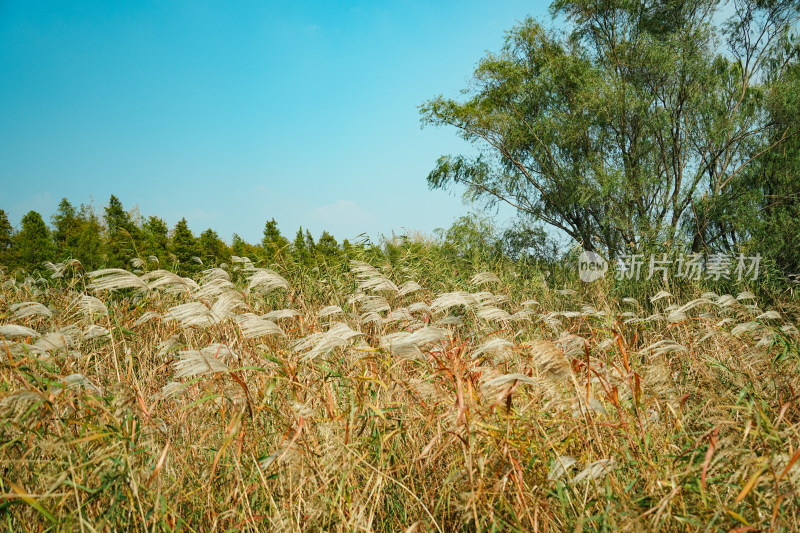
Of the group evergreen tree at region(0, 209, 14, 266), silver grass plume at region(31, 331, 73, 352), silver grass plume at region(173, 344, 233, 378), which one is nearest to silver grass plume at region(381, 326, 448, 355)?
silver grass plume at region(173, 344, 233, 378)

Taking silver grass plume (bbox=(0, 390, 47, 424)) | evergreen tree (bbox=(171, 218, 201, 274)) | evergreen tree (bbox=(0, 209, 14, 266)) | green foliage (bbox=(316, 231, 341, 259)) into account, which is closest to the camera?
silver grass plume (bbox=(0, 390, 47, 424))

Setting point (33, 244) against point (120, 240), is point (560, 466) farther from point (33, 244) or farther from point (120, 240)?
point (33, 244)

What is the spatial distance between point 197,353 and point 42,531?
835 millimetres

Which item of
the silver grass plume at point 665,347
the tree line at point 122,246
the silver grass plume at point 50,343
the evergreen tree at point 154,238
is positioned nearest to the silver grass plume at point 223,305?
the silver grass plume at point 50,343

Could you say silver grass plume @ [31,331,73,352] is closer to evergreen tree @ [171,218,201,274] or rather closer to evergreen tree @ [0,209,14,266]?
evergreen tree @ [171,218,201,274]

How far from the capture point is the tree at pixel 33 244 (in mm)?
8531

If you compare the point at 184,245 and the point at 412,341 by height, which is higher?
the point at 184,245

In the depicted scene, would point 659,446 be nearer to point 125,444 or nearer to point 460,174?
point 125,444

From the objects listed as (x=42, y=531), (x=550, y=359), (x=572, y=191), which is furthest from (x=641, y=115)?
(x=42, y=531)

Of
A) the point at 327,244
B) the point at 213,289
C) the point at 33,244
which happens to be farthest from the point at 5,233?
the point at 213,289

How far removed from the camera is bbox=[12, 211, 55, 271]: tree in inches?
336

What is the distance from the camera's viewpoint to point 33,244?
868 cm

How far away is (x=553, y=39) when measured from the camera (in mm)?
9750

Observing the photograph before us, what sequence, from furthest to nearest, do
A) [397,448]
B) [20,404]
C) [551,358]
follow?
[397,448] < [20,404] < [551,358]
